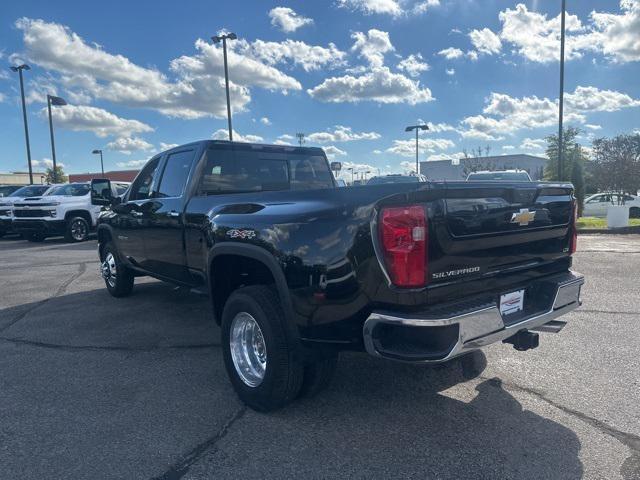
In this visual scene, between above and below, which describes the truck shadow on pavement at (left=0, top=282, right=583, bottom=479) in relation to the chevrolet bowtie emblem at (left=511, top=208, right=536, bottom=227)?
below

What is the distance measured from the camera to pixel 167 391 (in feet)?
12.4

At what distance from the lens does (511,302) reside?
3.07m

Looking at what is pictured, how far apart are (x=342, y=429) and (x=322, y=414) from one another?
24 cm

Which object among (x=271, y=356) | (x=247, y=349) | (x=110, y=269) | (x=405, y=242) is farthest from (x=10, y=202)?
(x=405, y=242)

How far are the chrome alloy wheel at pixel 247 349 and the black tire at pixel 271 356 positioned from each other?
4.2 inches

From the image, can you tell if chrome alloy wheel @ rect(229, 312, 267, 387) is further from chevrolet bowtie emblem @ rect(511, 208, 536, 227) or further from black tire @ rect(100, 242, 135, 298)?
black tire @ rect(100, 242, 135, 298)

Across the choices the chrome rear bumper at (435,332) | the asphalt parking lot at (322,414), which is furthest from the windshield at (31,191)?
the chrome rear bumper at (435,332)

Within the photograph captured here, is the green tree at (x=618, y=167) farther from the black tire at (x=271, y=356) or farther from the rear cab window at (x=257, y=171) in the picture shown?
the black tire at (x=271, y=356)

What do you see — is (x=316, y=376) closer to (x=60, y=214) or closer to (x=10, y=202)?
(x=60, y=214)

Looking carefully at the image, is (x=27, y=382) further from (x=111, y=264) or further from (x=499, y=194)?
(x=499, y=194)

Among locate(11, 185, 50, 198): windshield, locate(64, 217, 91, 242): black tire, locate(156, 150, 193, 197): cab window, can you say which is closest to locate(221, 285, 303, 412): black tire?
locate(156, 150, 193, 197): cab window

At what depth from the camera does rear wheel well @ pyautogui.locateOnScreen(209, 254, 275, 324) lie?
12.2ft

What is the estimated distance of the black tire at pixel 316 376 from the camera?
3299 mm

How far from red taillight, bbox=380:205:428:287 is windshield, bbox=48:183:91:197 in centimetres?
1508
